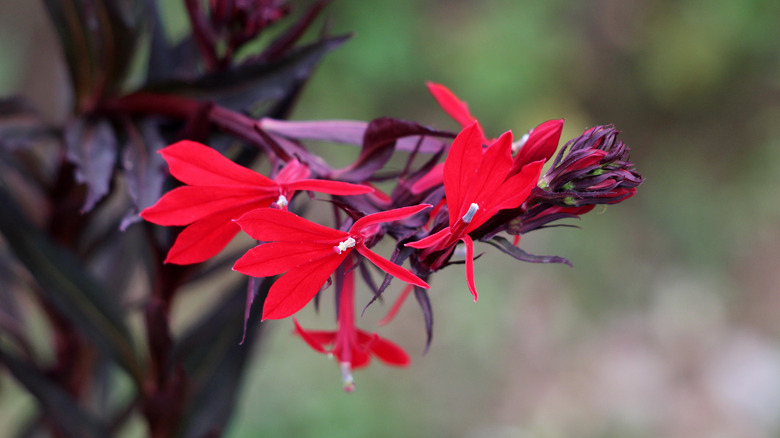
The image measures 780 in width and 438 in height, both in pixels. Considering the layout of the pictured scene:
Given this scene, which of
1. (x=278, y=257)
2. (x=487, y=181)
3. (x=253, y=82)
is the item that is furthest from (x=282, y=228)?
(x=253, y=82)

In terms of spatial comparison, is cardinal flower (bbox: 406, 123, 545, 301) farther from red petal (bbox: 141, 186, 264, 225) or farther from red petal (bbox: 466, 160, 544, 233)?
red petal (bbox: 141, 186, 264, 225)

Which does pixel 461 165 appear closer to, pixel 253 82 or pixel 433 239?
pixel 433 239

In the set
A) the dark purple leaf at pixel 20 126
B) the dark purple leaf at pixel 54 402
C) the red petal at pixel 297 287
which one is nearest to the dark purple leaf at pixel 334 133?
the red petal at pixel 297 287

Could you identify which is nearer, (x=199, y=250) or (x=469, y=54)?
(x=199, y=250)

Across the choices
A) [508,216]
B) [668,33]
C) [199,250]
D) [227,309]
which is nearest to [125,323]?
[227,309]

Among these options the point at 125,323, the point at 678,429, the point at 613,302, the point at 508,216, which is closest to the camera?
the point at 508,216

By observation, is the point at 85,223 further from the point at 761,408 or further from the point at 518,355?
the point at 761,408

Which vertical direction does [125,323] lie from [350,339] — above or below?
below

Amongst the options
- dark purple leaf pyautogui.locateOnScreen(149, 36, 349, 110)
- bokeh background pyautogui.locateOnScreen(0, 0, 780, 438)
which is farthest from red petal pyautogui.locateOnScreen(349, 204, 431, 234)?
bokeh background pyautogui.locateOnScreen(0, 0, 780, 438)
